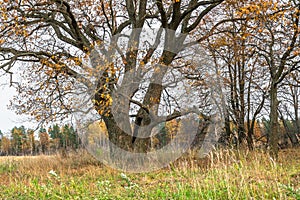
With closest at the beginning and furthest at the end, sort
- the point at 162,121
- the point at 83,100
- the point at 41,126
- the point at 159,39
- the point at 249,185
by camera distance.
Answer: the point at 249,185 → the point at 83,100 → the point at 41,126 → the point at 162,121 → the point at 159,39

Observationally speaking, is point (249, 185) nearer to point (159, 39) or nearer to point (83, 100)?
point (83, 100)

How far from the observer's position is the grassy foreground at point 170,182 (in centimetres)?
450

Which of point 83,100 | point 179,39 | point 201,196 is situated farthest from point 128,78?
point 201,196

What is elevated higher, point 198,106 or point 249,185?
point 198,106

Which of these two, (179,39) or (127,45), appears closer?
Answer: (127,45)

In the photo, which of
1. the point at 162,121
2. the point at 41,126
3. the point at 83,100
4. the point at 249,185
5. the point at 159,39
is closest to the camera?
the point at 249,185

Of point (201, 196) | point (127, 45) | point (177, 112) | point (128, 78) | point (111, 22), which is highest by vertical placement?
point (111, 22)

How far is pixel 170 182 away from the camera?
6.09 metres

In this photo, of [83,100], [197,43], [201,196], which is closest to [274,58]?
[197,43]

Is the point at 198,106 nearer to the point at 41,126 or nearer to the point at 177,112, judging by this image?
the point at 177,112

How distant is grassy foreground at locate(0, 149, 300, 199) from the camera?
4.50 m

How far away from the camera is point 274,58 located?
32.2ft

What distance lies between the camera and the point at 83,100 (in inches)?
386

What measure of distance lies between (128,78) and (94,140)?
11.5ft
